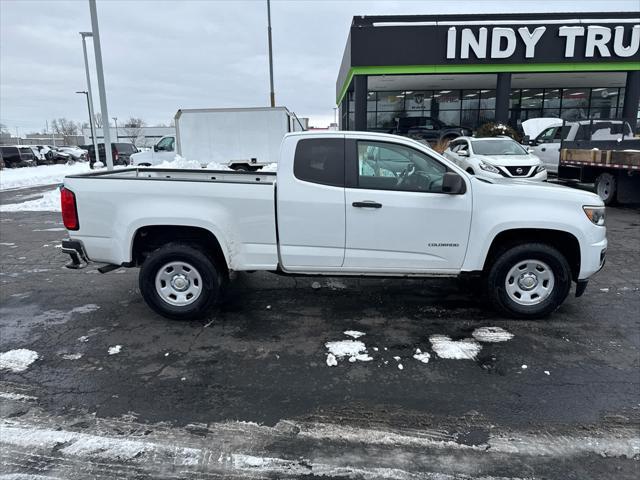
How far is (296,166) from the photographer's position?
479cm

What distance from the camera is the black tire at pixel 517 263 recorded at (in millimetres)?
A: 4746

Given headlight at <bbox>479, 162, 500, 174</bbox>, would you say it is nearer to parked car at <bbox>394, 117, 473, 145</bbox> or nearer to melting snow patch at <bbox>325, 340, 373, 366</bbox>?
melting snow patch at <bbox>325, 340, 373, 366</bbox>

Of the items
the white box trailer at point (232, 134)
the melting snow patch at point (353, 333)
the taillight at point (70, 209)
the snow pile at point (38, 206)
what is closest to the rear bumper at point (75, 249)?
the taillight at point (70, 209)

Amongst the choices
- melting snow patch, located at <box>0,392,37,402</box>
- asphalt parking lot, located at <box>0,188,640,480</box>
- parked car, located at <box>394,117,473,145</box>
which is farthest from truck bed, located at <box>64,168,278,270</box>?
parked car, located at <box>394,117,473,145</box>

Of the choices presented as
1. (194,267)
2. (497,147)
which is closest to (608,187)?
(497,147)

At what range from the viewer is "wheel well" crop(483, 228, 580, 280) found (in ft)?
15.9

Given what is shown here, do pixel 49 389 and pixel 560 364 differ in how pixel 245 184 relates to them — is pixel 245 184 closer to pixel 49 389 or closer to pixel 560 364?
pixel 49 389

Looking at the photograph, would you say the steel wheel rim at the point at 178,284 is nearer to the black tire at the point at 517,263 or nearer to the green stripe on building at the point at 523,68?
the black tire at the point at 517,263

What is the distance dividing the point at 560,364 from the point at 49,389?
4.19 m

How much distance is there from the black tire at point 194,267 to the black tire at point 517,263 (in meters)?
2.85

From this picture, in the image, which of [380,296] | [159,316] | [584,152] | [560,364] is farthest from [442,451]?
[584,152]

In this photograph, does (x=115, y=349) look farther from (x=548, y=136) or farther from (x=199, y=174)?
(x=548, y=136)

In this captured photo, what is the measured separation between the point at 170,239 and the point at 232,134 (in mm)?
14922

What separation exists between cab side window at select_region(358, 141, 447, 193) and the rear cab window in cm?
21
